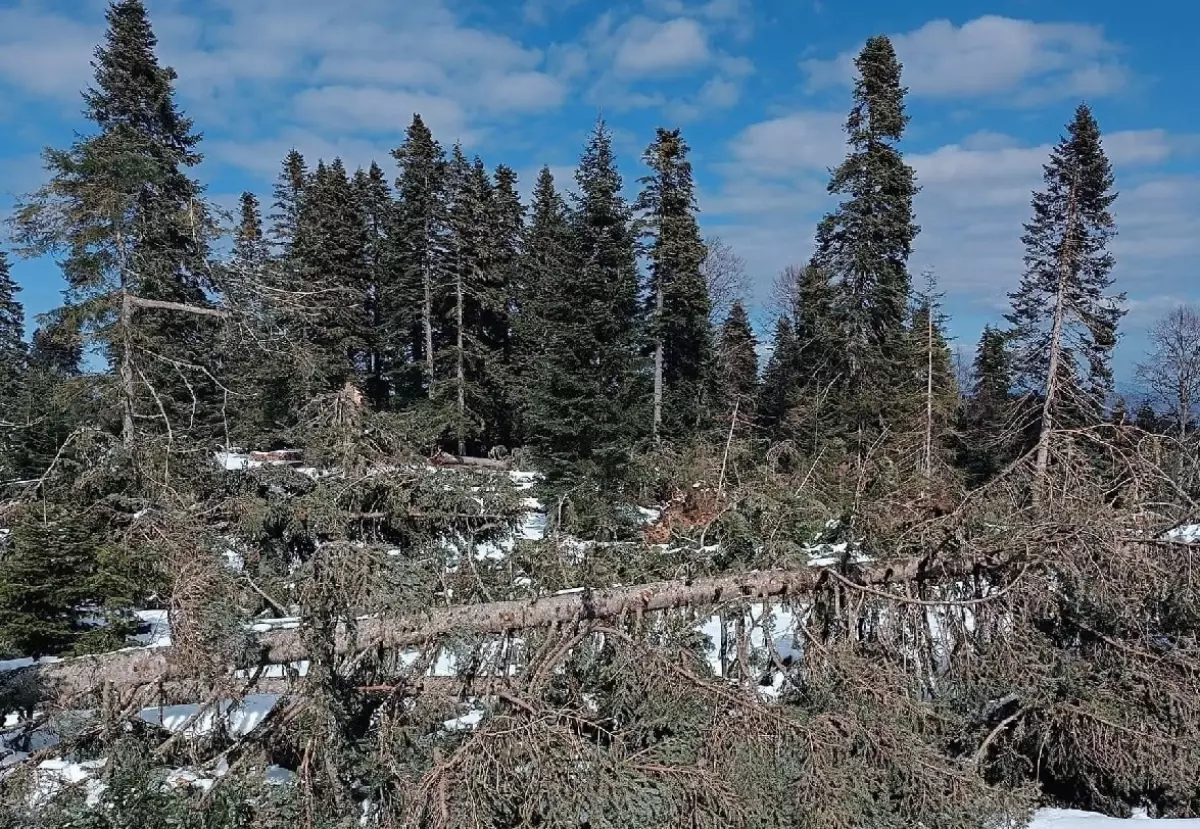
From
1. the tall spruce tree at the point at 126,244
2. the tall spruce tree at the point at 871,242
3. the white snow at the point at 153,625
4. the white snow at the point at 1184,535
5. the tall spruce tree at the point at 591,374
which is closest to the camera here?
the white snow at the point at 1184,535

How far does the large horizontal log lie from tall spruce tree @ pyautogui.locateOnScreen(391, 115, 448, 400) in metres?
22.1

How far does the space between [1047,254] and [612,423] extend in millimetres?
12666

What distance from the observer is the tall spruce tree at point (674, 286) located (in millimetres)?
22312

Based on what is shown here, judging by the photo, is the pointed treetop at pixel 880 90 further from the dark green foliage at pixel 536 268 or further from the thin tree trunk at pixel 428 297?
the thin tree trunk at pixel 428 297

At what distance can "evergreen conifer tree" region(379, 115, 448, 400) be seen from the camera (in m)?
26.8

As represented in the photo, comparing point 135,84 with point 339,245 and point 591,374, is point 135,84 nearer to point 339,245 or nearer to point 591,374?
point 591,374

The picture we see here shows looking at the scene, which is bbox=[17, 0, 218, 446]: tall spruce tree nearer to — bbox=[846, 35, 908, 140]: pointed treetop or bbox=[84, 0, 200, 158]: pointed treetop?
bbox=[84, 0, 200, 158]: pointed treetop

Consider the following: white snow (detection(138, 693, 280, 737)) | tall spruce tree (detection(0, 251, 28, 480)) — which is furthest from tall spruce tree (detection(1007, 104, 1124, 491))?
tall spruce tree (detection(0, 251, 28, 480))

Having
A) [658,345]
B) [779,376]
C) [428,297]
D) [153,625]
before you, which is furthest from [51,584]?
[779,376]

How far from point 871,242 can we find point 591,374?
952 cm

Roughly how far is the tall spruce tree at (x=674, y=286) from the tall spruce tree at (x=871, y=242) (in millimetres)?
4453

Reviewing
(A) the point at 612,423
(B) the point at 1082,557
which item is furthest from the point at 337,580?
(A) the point at 612,423

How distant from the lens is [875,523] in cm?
614

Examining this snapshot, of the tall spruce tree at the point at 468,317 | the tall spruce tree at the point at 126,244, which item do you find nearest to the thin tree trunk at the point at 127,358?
the tall spruce tree at the point at 126,244
